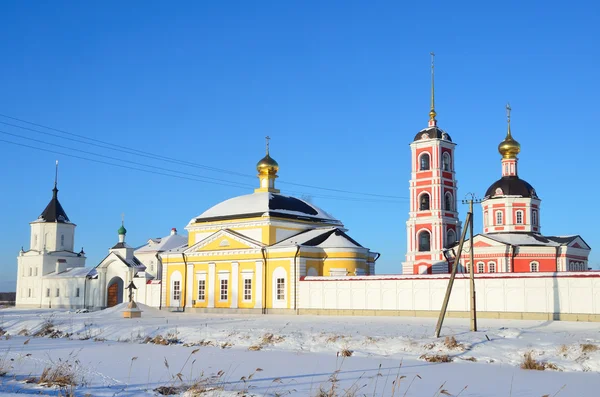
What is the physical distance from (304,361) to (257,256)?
2397cm

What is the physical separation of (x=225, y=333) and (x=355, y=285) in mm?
14537

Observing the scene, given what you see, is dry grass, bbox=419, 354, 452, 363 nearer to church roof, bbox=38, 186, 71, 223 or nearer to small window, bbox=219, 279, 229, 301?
small window, bbox=219, 279, 229, 301

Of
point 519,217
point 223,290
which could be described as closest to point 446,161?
point 519,217

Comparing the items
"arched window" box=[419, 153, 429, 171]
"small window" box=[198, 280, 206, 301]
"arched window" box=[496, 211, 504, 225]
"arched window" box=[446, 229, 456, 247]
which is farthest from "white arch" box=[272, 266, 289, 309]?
"arched window" box=[496, 211, 504, 225]

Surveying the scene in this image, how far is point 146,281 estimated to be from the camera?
159 feet

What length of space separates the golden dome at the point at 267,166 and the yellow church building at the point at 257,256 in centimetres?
179

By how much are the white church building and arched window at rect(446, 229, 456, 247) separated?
72.3 feet

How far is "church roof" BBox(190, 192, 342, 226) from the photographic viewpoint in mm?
41406

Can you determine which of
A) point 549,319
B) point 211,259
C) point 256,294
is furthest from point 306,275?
point 549,319

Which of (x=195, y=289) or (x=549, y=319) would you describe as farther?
(x=195, y=289)

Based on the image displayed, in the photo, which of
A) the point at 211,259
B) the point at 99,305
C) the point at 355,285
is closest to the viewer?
the point at 355,285

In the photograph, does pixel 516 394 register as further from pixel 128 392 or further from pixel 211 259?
pixel 211 259

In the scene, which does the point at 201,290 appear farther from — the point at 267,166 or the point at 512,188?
the point at 512,188

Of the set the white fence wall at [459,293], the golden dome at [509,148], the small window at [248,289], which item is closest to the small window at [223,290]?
the small window at [248,289]
